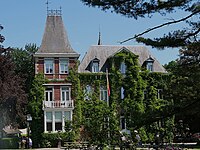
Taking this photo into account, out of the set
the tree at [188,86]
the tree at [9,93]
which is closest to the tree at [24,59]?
the tree at [9,93]

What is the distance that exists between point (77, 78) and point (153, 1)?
111 ft

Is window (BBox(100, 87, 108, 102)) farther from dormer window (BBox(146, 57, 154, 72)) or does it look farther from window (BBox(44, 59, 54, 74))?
window (BBox(44, 59, 54, 74))

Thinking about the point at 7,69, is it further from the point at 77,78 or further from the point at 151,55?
the point at 151,55

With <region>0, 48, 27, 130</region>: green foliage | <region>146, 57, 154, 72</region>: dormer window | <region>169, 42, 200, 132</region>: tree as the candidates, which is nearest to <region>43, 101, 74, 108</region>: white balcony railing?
<region>0, 48, 27, 130</region>: green foliage

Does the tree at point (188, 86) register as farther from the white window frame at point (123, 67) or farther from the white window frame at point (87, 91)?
the white window frame at point (123, 67)

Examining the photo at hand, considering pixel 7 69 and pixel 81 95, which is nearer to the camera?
pixel 7 69

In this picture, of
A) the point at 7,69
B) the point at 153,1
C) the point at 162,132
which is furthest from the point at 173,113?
the point at 7,69

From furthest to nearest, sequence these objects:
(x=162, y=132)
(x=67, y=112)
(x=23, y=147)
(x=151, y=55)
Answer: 1. (x=151, y=55)
2. (x=67, y=112)
3. (x=23, y=147)
4. (x=162, y=132)

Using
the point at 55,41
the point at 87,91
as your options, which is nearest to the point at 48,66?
the point at 55,41

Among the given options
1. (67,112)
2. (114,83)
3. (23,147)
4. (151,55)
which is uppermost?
(151,55)

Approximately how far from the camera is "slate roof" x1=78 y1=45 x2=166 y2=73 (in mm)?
47375

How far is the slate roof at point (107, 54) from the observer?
4738cm

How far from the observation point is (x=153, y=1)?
12.2 meters

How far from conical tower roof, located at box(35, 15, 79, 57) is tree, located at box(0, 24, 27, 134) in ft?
17.6
